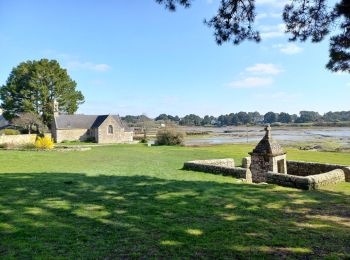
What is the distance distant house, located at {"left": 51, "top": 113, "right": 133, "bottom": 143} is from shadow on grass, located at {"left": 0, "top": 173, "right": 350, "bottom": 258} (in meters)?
43.8

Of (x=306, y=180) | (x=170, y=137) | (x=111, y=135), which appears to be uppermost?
(x=111, y=135)

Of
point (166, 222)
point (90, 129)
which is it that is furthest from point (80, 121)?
point (166, 222)

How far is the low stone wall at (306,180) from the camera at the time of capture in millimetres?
13172

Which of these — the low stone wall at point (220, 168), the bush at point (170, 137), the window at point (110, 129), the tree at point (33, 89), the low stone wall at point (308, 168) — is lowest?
the low stone wall at point (308, 168)

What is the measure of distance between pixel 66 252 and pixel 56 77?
193 ft

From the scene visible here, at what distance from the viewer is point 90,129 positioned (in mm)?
56844

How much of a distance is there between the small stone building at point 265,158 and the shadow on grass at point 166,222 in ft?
16.0

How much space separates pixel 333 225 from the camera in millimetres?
7418

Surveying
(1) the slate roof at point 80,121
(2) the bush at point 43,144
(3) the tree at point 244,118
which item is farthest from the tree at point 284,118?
(2) the bush at point 43,144

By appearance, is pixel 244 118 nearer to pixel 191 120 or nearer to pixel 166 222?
pixel 191 120

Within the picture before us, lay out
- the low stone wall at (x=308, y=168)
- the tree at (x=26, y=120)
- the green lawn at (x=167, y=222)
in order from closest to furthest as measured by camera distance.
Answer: the green lawn at (x=167, y=222) < the low stone wall at (x=308, y=168) < the tree at (x=26, y=120)

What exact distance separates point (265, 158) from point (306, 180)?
3570 millimetres

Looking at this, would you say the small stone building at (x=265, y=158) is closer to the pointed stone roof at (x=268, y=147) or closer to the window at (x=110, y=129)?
the pointed stone roof at (x=268, y=147)

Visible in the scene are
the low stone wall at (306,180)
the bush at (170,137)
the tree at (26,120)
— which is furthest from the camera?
the tree at (26,120)
